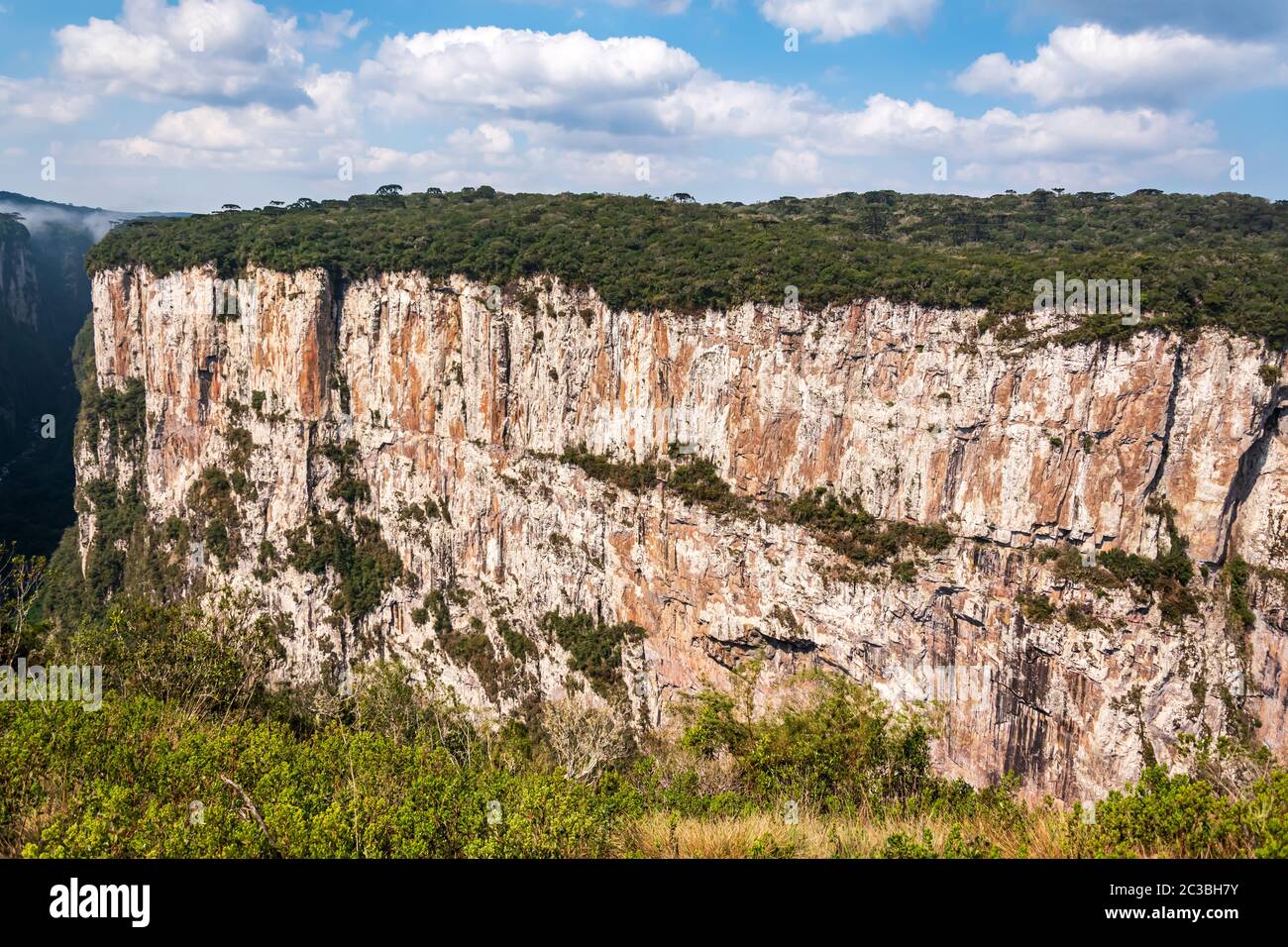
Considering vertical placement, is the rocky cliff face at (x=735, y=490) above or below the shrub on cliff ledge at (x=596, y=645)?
above

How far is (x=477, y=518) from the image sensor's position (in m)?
57.4

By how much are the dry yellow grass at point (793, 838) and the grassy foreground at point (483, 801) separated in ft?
0.12

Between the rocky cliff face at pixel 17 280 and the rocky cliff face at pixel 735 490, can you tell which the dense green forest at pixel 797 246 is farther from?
the rocky cliff face at pixel 17 280

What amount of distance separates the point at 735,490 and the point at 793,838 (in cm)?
3720

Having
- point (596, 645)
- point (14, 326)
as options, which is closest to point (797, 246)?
point (596, 645)

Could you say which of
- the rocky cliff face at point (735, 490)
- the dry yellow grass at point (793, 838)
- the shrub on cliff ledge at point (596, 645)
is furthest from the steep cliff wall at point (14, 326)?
the dry yellow grass at point (793, 838)

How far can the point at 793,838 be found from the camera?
10.3 m

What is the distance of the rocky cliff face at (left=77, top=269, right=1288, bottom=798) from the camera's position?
36.3 m

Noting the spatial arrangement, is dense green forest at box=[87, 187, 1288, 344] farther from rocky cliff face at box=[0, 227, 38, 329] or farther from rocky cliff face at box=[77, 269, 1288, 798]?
rocky cliff face at box=[0, 227, 38, 329]

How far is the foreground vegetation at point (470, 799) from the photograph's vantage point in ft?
30.4

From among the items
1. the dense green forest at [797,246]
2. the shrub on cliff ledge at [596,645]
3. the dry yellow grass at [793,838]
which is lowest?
the shrub on cliff ledge at [596,645]

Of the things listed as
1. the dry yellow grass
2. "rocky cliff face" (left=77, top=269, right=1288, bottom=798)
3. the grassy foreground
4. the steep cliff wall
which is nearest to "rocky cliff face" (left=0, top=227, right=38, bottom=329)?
the steep cliff wall

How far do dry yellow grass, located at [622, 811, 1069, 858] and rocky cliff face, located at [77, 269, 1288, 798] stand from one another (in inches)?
543
